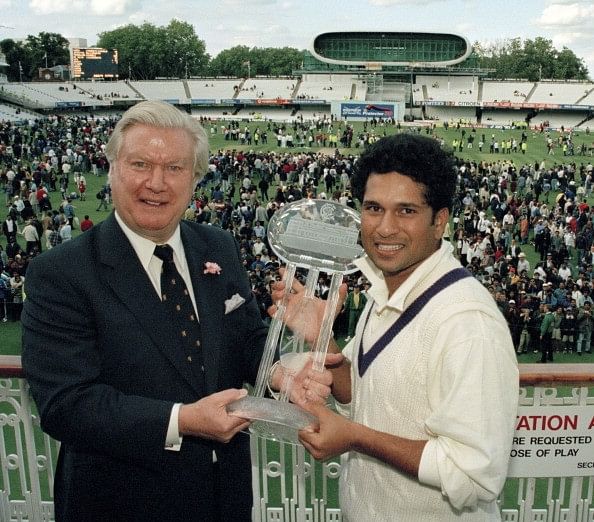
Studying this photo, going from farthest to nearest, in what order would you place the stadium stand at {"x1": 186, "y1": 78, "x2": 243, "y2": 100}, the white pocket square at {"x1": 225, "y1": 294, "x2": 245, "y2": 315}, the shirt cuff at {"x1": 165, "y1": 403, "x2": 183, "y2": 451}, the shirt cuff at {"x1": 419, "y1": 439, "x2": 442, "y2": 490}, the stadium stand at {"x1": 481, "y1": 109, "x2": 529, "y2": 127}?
the stadium stand at {"x1": 186, "y1": 78, "x2": 243, "y2": 100} < the stadium stand at {"x1": 481, "y1": 109, "x2": 529, "y2": 127} < the white pocket square at {"x1": 225, "y1": 294, "x2": 245, "y2": 315} < the shirt cuff at {"x1": 165, "y1": 403, "x2": 183, "y2": 451} < the shirt cuff at {"x1": 419, "y1": 439, "x2": 442, "y2": 490}

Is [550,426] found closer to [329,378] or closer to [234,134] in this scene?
[329,378]

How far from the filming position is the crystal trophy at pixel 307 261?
2055 millimetres

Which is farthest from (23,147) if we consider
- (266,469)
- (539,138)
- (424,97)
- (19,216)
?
(424,97)

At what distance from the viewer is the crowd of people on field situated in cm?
1023

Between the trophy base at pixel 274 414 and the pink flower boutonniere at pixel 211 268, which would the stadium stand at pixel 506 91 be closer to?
the pink flower boutonniere at pixel 211 268

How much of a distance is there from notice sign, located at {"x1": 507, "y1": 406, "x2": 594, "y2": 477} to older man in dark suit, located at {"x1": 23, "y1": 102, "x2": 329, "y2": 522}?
1208mm

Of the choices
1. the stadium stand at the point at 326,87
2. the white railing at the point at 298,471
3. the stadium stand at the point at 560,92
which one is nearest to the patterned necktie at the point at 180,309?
the white railing at the point at 298,471

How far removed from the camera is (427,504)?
192 cm

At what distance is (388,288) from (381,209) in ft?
0.92

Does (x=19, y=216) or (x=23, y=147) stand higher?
(x=23, y=147)

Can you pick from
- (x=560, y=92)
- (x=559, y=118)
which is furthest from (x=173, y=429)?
(x=560, y=92)

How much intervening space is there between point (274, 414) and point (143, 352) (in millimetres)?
494

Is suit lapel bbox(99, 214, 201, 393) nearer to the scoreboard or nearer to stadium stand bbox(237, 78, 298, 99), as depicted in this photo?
stadium stand bbox(237, 78, 298, 99)

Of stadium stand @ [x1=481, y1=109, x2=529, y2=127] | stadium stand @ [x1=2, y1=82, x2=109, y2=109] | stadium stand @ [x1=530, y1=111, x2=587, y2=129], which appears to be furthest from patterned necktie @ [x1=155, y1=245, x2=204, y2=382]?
stadium stand @ [x1=481, y1=109, x2=529, y2=127]
